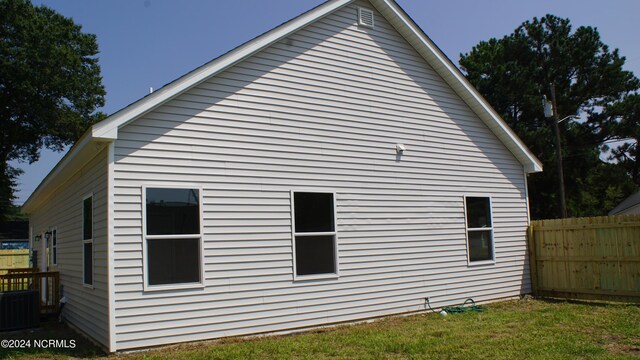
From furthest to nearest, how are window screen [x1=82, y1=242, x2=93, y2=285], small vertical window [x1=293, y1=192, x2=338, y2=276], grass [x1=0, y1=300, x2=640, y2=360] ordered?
small vertical window [x1=293, y1=192, x2=338, y2=276]
window screen [x1=82, y1=242, x2=93, y2=285]
grass [x1=0, y1=300, x2=640, y2=360]

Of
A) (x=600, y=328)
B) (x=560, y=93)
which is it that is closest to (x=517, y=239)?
(x=600, y=328)

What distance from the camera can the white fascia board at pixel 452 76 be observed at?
10.8 meters

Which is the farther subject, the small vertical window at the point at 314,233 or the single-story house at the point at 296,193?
the small vertical window at the point at 314,233

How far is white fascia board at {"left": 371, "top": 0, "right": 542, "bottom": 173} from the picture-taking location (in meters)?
10.8

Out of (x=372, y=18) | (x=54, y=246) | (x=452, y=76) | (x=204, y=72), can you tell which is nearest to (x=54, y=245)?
(x=54, y=246)

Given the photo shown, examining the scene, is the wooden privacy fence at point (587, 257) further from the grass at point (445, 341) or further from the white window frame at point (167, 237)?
the white window frame at point (167, 237)

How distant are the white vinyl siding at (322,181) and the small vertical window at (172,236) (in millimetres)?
144

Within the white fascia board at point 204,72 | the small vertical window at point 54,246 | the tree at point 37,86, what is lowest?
the small vertical window at point 54,246

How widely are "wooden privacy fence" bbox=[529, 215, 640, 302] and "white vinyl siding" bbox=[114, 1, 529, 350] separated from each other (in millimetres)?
492

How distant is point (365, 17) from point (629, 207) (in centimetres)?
2550

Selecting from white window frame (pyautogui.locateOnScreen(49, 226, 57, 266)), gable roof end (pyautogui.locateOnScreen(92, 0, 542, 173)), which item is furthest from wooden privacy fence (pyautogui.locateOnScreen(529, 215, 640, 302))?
white window frame (pyautogui.locateOnScreen(49, 226, 57, 266))

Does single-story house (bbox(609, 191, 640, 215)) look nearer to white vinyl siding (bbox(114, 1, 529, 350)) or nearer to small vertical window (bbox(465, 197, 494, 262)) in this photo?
white vinyl siding (bbox(114, 1, 529, 350))

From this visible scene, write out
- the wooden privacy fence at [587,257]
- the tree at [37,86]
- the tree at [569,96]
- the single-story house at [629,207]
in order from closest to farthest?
the wooden privacy fence at [587,257], the single-story house at [629,207], the tree at [569,96], the tree at [37,86]

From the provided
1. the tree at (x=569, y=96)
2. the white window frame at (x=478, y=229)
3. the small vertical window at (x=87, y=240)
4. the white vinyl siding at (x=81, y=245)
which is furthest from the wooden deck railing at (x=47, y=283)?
the tree at (x=569, y=96)
